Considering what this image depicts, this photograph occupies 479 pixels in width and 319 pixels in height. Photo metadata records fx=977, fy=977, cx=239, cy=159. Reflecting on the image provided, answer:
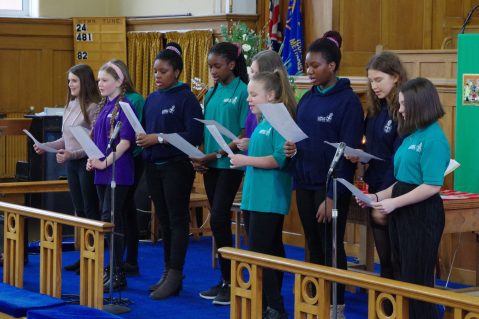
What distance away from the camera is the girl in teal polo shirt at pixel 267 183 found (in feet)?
16.6

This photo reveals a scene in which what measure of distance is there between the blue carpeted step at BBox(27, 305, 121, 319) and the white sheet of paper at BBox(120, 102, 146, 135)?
1.29m

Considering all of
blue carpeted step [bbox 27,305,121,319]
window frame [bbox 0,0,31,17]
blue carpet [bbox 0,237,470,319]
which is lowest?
blue carpet [bbox 0,237,470,319]

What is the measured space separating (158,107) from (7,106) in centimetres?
666

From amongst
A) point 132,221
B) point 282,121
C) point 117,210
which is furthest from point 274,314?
point 132,221

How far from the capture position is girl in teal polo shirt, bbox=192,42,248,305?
5789 mm

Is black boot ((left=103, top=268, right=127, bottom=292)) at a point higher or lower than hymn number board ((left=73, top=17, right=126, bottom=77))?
lower

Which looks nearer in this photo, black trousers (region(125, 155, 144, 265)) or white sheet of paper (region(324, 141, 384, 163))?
white sheet of paper (region(324, 141, 384, 163))

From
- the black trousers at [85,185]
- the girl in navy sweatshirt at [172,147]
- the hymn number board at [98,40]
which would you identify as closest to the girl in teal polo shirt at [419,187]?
the girl in navy sweatshirt at [172,147]

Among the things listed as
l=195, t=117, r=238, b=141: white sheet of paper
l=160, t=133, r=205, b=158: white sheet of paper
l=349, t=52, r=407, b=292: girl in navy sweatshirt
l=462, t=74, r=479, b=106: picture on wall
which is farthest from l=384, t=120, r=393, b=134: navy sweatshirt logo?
l=462, t=74, r=479, b=106: picture on wall

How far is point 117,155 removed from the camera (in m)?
6.15

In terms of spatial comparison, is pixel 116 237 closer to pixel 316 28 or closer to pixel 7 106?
pixel 316 28

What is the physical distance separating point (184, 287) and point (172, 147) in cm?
108

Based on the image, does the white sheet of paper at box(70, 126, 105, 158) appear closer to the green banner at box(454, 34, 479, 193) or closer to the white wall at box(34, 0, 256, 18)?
the green banner at box(454, 34, 479, 193)

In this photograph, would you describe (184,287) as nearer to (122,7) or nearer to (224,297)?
(224,297)
